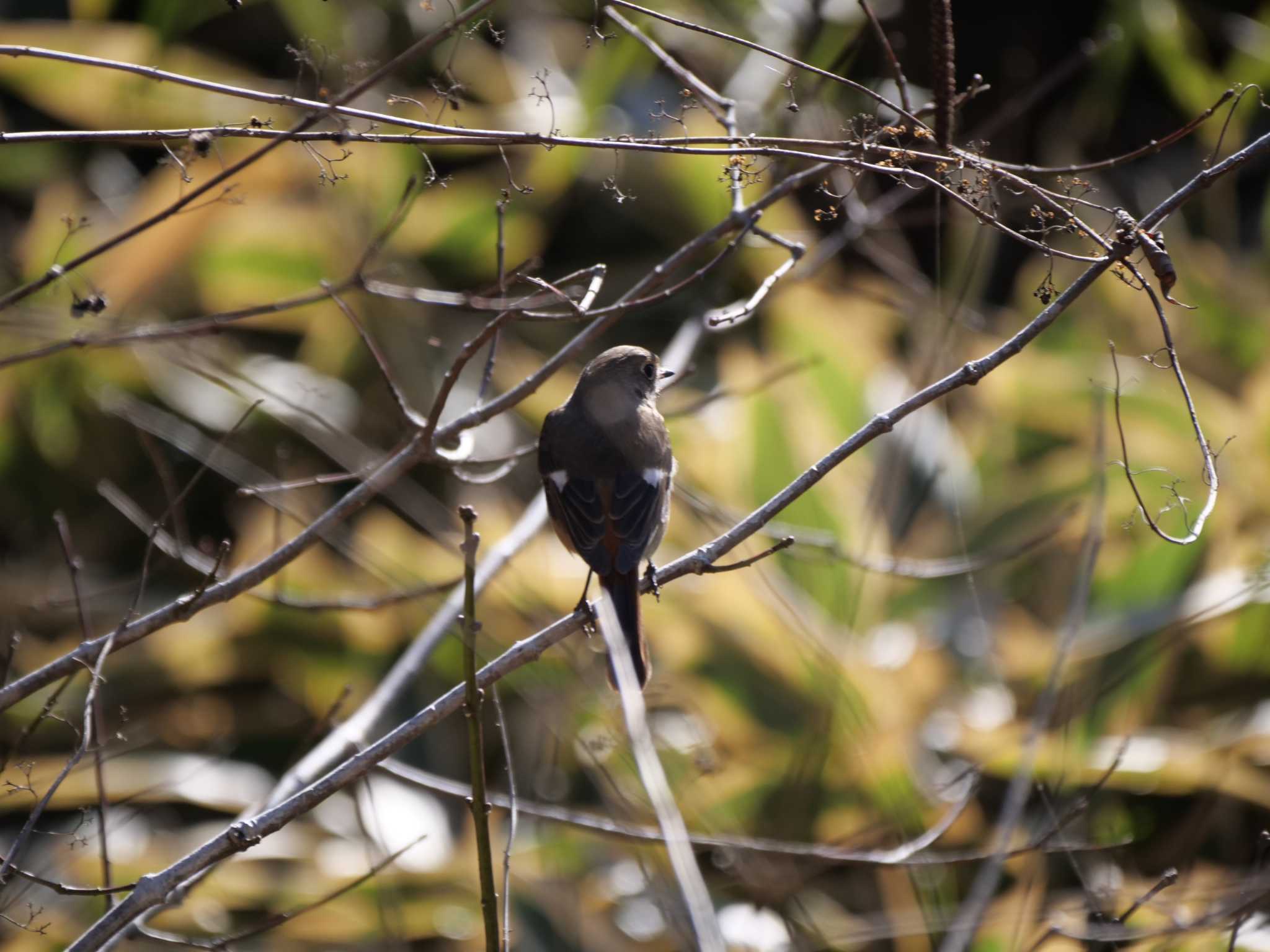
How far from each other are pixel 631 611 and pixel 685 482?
1524mm

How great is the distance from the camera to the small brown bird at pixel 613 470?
339 centimetres

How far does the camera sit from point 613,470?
3.66 metres

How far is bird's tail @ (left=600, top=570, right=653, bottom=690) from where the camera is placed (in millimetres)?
3039

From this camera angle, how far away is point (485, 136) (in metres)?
1.83

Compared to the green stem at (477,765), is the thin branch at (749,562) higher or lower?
higher

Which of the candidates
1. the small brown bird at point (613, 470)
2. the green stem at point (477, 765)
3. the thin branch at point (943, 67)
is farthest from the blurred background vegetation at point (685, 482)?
the thin branch at point (943, 67)

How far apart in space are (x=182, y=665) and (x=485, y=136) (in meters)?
3.63

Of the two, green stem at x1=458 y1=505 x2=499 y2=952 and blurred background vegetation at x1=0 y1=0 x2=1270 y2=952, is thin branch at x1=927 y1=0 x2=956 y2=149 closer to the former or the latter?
blurred background vegetation at x1=0 y1=0 x2=1270 y2=952

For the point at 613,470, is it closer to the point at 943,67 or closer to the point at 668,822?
the point at 943,67

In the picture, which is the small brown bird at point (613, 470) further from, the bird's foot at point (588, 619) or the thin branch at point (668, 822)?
the thin branch at point (668, 822)

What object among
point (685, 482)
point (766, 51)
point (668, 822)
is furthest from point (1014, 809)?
point (685, 482)

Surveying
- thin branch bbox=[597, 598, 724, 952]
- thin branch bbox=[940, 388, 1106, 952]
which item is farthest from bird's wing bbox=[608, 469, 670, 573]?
thin branch bbox=[597, 598, 724, 952]

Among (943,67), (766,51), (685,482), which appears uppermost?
(685,482)

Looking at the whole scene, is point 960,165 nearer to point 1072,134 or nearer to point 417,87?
point 417,87
